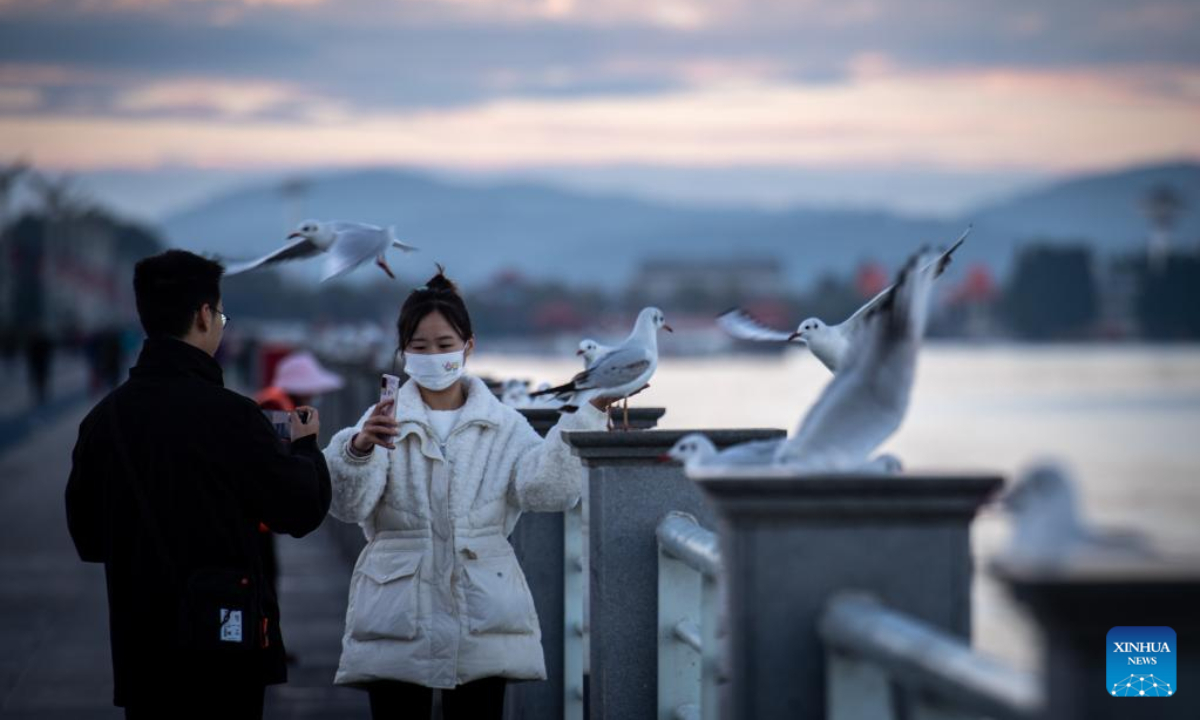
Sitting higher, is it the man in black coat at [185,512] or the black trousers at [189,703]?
the man in black coat at [185,512]

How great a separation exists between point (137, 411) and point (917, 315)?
213 cm

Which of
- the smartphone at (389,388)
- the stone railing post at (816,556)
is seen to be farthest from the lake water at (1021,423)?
the stone railing post at (816,556)

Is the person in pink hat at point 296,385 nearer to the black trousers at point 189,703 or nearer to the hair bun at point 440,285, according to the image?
the hair bun at point 440,285

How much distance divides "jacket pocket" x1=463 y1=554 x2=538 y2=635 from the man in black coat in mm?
653

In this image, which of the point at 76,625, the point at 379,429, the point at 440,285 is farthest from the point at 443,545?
the point at 76,625

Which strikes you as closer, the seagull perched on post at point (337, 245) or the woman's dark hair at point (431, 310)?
the woman's dark hair at point (431, 310)

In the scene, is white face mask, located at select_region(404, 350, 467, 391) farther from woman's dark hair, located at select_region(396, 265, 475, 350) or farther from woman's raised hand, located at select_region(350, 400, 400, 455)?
woman's raised hand, located at select_region(350, 400, 400, 455)

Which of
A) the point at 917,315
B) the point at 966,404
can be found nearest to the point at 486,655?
the point at 917,315

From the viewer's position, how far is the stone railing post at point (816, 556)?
4098 millimetres

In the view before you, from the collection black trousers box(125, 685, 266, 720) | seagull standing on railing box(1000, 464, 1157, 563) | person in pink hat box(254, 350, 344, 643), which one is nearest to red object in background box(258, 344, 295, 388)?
person in pink hat box(254, 350, 344, 643)

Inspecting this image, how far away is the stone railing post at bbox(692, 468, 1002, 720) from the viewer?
4098 mm

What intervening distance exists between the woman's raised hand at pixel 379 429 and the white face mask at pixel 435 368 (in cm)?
23

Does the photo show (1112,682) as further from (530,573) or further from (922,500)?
(530,573)

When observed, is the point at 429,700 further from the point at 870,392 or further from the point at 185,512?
the point at 870,392
